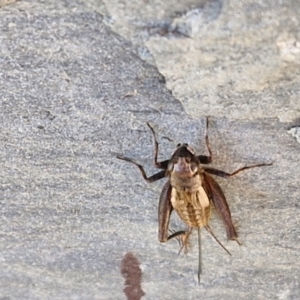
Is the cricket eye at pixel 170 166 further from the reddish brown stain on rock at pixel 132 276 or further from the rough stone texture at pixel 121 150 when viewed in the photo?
the reddish brown stain on rock at pixel 132 276

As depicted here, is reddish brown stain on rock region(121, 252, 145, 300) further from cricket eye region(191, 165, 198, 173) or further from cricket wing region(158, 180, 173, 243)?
cricket eye region(191, 165, 198, 173)

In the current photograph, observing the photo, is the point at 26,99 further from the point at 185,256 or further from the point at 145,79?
the point at 185,256

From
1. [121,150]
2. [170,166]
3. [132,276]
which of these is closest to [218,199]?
[170,166]

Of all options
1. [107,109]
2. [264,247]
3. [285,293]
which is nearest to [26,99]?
[107,109]

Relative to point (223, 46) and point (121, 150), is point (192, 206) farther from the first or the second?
point (223, 46)

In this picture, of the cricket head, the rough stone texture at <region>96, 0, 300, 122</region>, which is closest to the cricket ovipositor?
the cricket head

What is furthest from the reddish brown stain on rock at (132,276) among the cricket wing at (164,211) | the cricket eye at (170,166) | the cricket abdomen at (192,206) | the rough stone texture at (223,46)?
the rough stone texture at (223,46)

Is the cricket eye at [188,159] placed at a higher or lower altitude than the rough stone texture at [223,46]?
lower
